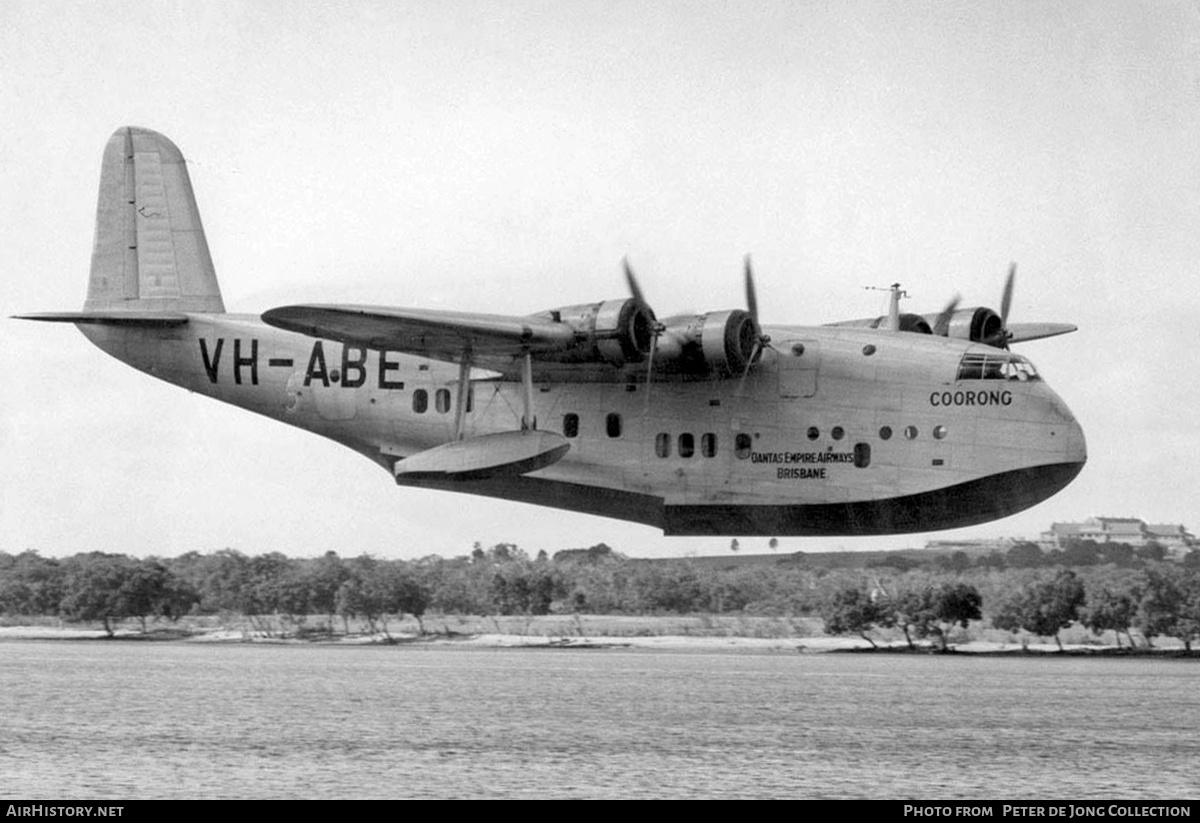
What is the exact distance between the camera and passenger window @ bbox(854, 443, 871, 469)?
117 ft

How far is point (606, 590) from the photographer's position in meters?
85.7

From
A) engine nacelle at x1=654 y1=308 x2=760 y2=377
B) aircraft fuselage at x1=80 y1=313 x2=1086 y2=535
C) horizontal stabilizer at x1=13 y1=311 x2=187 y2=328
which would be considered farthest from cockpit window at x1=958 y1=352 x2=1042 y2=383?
horizontal stabilizer at x1=13 y1=311 x2=187 y2=328

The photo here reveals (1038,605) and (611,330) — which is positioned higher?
(611,330)

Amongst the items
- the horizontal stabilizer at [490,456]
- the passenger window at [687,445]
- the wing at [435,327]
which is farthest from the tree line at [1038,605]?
the wing at [435,327]

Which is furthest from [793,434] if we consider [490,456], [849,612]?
[849,612]

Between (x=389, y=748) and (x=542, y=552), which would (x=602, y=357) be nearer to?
(x=389, y=748)

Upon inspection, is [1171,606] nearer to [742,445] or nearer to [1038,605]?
[1038,605]

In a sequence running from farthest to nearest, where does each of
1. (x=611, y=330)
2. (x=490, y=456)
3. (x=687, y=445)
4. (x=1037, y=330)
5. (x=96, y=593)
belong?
(x=96, y=593) → (x=1037, y=330) → (x=687, y=445) → (x=490, y=456) → (x=611, y=330)

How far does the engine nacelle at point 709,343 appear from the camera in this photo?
116 feet

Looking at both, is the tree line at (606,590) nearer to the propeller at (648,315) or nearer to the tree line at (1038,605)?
the tree line at (1038,605)

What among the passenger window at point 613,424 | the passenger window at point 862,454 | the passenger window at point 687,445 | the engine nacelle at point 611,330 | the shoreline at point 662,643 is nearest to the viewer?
the engine nacelle at point 611,330

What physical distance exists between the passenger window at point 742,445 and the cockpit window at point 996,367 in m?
4.53

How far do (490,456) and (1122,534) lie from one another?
40832 millimetres

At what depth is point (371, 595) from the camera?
94000 millimetres
